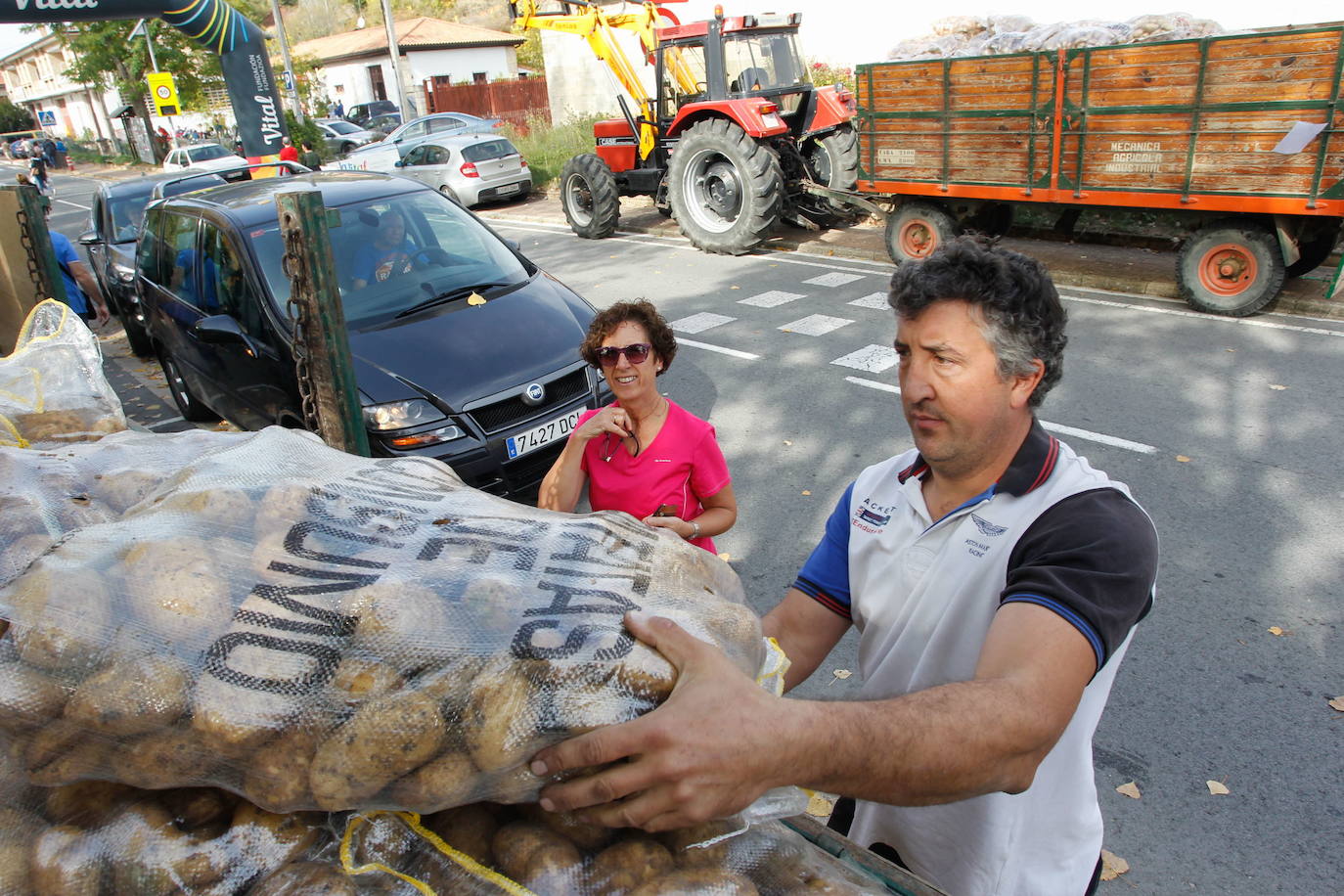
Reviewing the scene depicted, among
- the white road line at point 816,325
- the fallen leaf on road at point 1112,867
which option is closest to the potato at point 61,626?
the fallen leaf on road at point 1112,867

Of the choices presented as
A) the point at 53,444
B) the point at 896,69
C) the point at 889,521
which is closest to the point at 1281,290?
the point at 896,69

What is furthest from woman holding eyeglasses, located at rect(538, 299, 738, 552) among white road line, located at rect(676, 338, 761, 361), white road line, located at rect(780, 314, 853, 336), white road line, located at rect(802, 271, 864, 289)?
white road line, located at rect(802, 271, 864, 289)

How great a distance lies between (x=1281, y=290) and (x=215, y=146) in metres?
24.3

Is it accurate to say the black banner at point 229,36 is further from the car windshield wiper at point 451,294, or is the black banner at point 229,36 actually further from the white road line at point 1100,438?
the white road line at point 1100,438

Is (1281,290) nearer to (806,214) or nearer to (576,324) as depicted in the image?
(806,214)

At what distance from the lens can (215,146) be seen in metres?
23.1

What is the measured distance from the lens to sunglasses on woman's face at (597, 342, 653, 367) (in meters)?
2.94

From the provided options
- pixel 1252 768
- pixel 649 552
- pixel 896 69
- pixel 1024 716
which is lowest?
pixel 1252 768

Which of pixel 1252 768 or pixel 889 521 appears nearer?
pixel 889 521

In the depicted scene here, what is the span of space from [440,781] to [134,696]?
454 millimetres

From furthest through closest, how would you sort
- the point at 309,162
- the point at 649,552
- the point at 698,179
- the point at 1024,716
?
the point at 309,162 < the point at 698,179 < the point at 649,552 < the point at 1024,716

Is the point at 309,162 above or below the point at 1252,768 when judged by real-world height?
above

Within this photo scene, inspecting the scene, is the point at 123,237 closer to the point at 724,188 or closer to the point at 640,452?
the point at 724,188

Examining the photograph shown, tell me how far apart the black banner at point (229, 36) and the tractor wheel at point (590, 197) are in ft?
14.8
